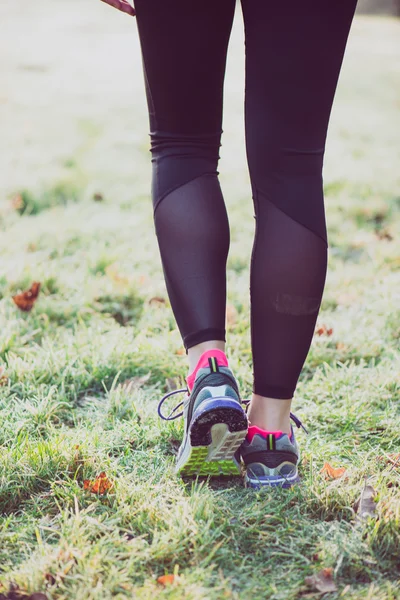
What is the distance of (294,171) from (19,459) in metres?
0.91

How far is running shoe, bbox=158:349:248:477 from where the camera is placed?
4.42 ft

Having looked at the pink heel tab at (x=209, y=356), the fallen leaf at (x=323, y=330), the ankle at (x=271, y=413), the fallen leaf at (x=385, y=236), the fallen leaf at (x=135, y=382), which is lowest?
the fallen leaf at (x=135, y=382)

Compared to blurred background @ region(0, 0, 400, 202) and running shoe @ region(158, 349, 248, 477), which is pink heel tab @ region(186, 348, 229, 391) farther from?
blurred background @ region(0, 0, 400, 202)

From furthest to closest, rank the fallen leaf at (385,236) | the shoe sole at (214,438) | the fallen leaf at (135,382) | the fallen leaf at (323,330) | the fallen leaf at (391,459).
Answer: the fallen leaf at (385,236) → the fallen leaf at (323,330) → the fallen leaf at (135,382) → the fallen leaf at (391,459) → the shoe sole at (214,438)

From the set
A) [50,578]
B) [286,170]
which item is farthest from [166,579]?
[286,170]

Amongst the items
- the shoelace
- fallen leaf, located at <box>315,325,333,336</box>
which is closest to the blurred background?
fallen leaf, located at <box>315,325,333,336</box>

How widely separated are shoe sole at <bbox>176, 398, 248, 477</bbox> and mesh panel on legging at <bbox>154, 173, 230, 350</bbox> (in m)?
0.19

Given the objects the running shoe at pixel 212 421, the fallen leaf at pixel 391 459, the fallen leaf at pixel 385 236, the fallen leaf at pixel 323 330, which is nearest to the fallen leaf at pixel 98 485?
the running shoe at pixel 212 421

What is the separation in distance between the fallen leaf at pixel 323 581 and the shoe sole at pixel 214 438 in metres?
0.31

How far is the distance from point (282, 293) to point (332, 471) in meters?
0.47

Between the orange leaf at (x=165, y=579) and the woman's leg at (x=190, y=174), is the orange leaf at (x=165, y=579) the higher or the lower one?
the lower one

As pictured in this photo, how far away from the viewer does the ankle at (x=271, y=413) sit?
1472 mm

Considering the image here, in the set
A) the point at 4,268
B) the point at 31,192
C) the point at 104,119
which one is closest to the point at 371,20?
the point at 104,119

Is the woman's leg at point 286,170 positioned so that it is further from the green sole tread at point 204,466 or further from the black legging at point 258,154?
the green sole tread at point 204,466
